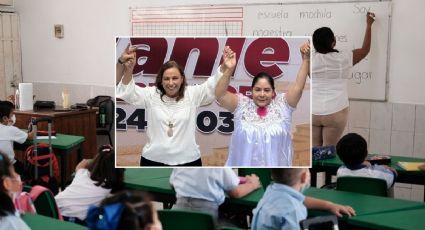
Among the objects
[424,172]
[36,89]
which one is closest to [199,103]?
[424,172]

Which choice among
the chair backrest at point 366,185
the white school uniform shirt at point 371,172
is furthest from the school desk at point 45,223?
the white school uniform shirt at point 371,172

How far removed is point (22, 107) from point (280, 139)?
5.79 meters

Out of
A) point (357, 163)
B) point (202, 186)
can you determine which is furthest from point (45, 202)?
point (357, 163)

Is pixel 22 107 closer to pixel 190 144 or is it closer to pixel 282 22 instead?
pixel 282 22

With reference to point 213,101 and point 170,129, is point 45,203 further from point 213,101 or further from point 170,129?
point 213,101

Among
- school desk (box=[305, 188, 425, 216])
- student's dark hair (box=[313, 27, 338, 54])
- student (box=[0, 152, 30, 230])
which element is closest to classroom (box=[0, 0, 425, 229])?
school desk (box=[305, 188, 425, 216])

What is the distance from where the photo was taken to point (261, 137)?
2143 millimetres

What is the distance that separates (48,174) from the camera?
5359mm

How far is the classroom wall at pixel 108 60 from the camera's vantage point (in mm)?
5566

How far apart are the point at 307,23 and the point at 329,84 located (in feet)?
2.86

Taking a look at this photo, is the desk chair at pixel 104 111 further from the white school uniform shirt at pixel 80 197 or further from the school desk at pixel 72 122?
the white school uniform shirt at pixel 80 197

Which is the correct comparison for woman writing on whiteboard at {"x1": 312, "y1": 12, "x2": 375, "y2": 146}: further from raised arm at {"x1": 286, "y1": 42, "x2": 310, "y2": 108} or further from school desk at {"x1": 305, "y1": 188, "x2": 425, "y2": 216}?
raised arm at {"x1": 286, "y1": 42, "x2": 310, "y2": 108}

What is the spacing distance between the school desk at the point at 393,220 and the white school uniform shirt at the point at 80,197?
152 centimetres

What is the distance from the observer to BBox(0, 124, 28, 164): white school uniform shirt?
16.9 ft
